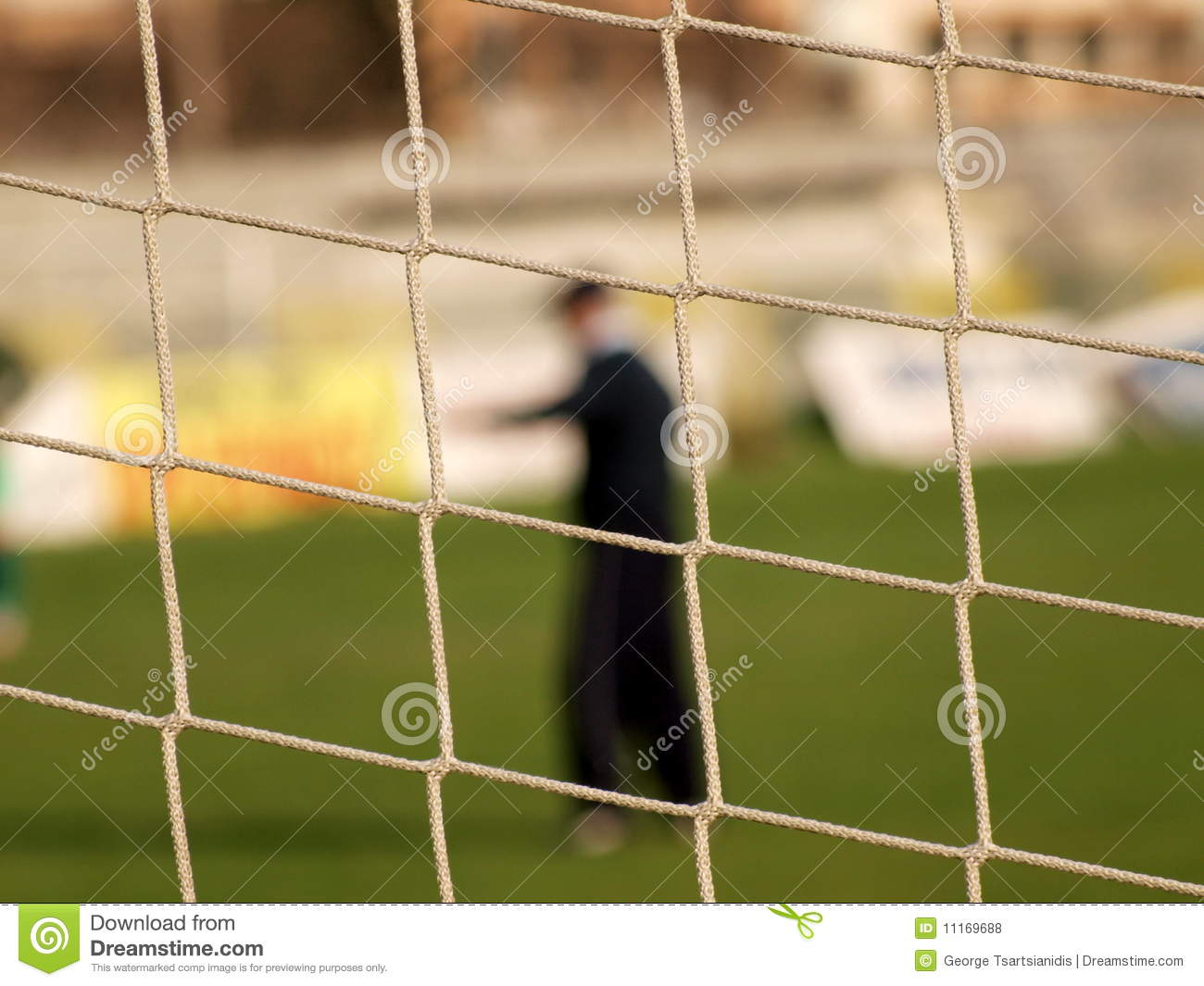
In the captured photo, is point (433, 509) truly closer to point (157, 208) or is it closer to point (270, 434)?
point (157, 208)

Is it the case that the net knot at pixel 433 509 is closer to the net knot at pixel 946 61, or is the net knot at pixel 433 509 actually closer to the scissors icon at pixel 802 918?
the scissors icon at pixel 802 918

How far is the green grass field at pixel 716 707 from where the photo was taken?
10.4 ft

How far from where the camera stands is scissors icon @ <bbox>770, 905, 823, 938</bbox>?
226cm

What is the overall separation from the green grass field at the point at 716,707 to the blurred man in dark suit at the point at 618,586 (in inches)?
9.4

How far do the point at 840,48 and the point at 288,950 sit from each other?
1821 mm

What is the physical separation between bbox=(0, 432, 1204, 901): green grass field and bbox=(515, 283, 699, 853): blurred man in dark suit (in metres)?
0.24

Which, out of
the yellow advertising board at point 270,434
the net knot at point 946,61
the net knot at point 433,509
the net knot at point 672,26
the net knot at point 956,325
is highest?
the yellow advertising board at point 270,434

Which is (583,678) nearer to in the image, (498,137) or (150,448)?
(150,448)

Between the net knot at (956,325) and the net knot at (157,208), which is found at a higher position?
the net knot at (157,208)

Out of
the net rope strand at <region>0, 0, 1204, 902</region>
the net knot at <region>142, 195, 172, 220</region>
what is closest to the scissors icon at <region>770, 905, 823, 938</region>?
the net rope strand at <region>0, 0, 1204, 902</region>

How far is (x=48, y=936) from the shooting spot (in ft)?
7.40

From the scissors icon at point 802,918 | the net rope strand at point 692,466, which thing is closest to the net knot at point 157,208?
the net rope strand at point 692,466

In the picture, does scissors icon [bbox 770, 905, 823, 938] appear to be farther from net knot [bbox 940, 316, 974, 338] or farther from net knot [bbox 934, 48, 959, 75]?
net knot [bbox 934, 48, 959, 75]

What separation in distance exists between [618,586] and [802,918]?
1.27 meters
